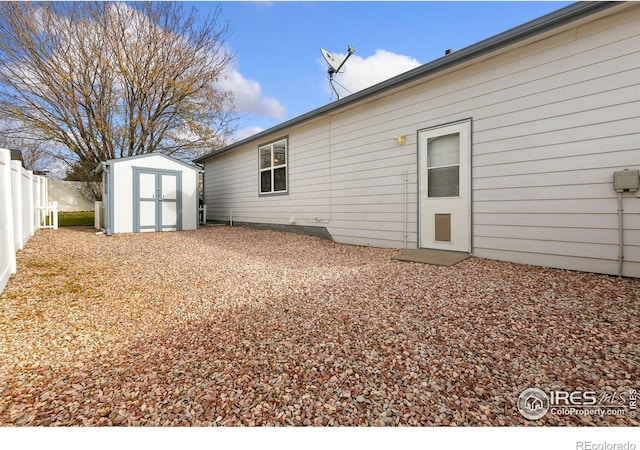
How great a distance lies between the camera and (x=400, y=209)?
17.9 ft

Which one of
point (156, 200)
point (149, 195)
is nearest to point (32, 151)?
point (149, 195)

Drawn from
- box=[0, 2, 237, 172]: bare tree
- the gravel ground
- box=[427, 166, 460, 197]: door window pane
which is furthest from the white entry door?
box=[0, 2, 237, 172]: bare tree

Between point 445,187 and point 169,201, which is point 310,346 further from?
point 169,201

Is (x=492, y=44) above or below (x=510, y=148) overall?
above

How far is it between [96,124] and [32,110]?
180cm

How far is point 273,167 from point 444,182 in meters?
5.14

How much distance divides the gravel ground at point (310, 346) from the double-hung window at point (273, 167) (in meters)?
5.00

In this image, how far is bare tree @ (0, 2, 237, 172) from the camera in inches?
408

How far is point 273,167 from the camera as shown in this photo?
871 cm

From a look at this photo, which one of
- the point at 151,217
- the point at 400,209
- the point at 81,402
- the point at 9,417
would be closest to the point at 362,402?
the point at 81,402

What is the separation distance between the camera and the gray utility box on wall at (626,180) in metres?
3.14

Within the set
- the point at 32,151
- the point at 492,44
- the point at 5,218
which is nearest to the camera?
the point at 5,218

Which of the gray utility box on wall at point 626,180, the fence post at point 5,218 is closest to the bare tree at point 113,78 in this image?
the fence post at point 5,218

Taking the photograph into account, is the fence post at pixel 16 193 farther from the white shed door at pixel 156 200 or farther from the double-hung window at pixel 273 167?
the double-hung window at pixel 273 167
